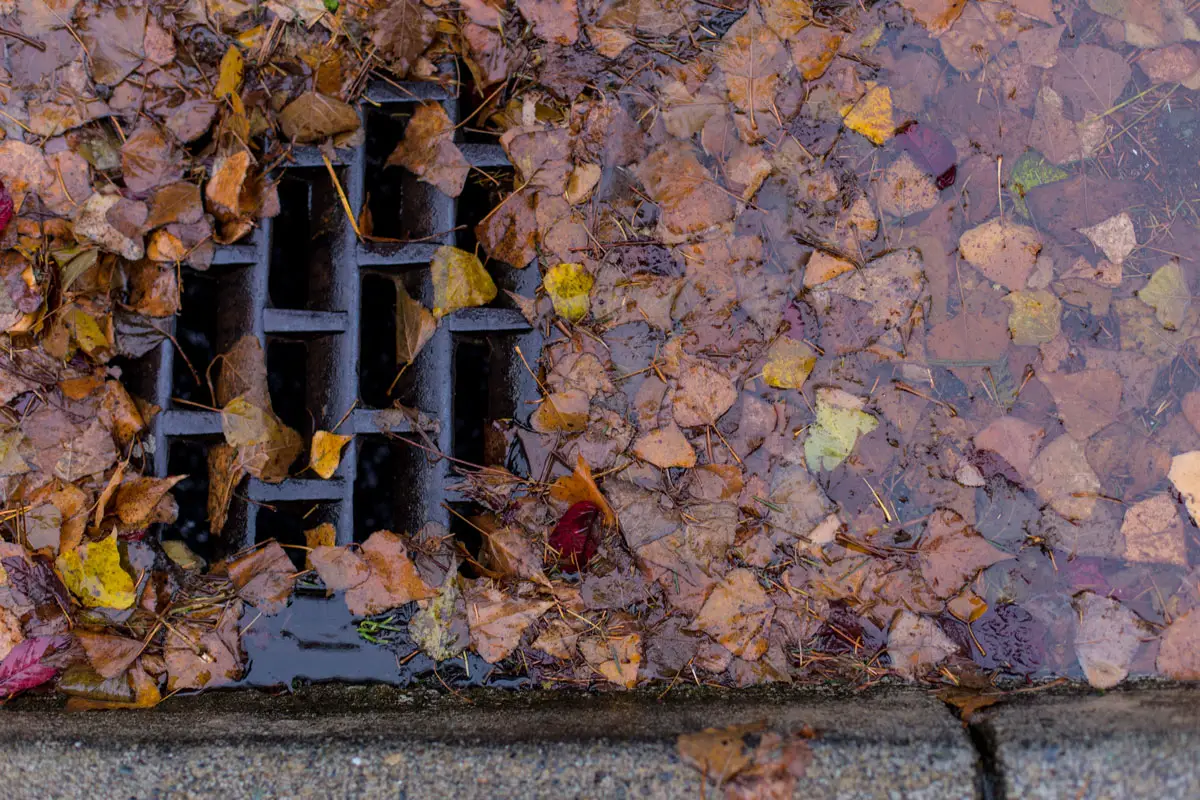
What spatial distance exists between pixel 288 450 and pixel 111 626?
1.58 feet

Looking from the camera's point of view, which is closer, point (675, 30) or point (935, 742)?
point (935, 742)

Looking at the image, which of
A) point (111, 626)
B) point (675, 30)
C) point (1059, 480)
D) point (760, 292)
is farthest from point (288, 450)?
A: point (1059, 480)

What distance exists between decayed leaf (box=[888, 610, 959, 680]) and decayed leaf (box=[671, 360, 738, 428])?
0.55m

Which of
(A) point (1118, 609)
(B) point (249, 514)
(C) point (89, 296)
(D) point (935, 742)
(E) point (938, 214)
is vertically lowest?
(D) point (935, 742)

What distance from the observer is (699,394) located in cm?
155

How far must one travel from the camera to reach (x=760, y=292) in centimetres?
156

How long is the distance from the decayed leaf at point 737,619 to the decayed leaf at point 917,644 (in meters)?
0.26

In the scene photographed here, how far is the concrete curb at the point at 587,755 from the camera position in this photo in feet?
4.18

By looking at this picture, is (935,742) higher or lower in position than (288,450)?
lower

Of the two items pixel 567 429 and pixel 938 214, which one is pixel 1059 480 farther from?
pixel 567 429

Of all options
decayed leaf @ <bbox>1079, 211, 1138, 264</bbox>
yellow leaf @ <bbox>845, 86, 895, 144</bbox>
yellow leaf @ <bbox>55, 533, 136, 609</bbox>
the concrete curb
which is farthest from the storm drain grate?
decayed leaf @ <bbox>1079, 211, 1138, 264</bbox>

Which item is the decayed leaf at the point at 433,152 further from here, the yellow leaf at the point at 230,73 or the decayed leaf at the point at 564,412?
the decayed leaf at the point at 564,412

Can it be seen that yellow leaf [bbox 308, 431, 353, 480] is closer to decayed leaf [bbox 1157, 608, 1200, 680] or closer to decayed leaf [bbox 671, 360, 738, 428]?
decayed leaf [bbox 671, 360, 738, 428]

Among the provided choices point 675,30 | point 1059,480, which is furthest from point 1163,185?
point 675,30
